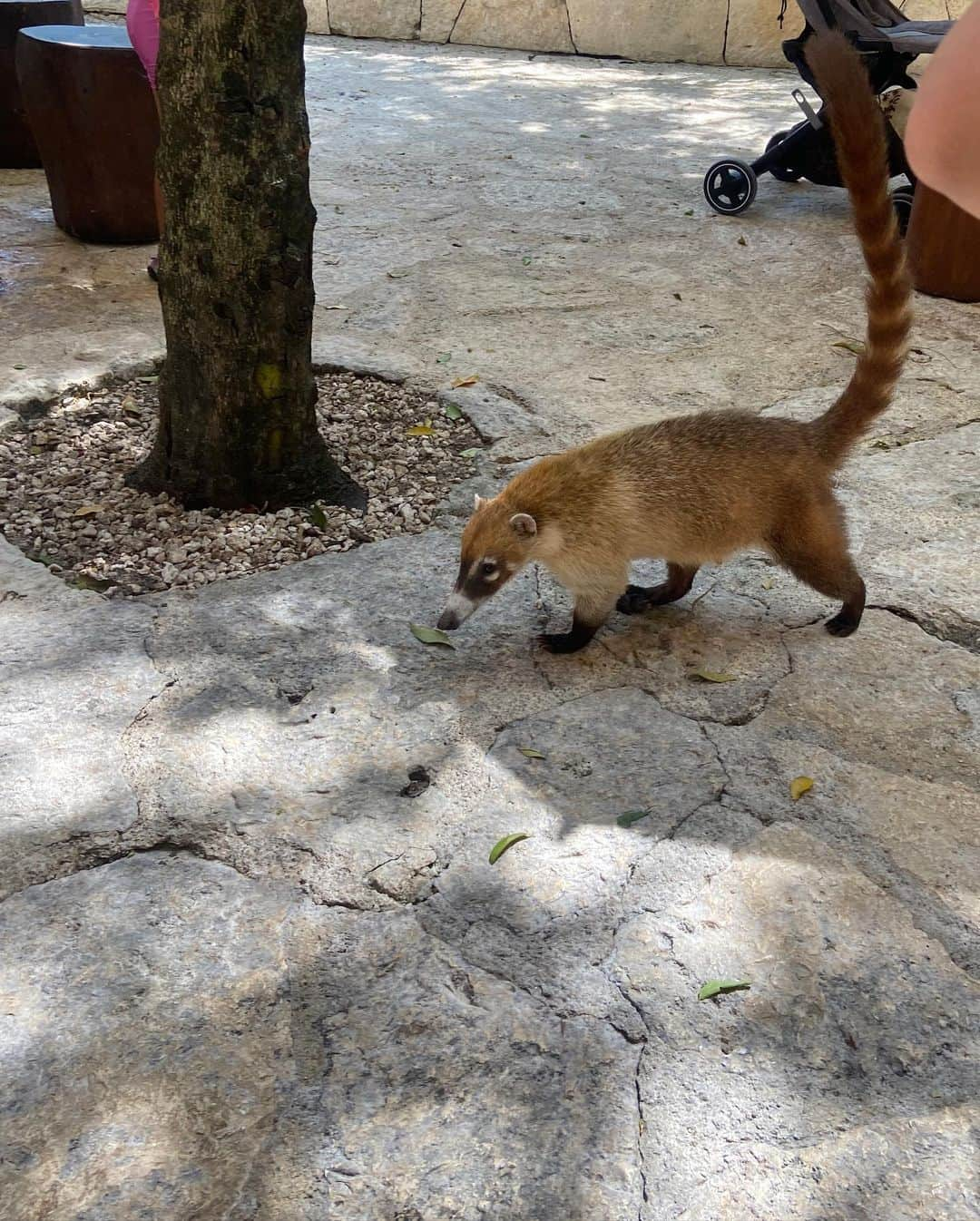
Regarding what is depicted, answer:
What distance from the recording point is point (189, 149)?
3.10 m

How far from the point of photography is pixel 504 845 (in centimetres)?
234

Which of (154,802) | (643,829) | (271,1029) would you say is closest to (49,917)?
(154,802)

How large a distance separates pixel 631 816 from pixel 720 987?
1.56 feet

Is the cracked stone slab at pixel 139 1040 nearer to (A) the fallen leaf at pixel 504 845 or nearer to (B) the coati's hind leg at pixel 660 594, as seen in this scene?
(A) the fallen leaf at pixel 504 845

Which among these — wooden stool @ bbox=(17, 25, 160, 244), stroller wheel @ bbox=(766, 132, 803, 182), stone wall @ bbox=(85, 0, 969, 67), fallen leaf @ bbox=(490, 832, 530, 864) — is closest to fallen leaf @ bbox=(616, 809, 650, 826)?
fallen leaf @ bbox=(490, 832, 530, 864)

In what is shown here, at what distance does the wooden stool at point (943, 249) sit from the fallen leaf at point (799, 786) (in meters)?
3.52

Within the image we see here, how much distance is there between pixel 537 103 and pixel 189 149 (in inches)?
272

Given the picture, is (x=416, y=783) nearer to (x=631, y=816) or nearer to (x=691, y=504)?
(x=631, y=816)

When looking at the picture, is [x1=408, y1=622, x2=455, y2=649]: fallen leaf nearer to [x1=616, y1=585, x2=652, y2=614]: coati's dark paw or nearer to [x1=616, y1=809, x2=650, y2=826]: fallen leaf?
[x1=616, y1=585, x2=652, y2=614]: coati's dark paw

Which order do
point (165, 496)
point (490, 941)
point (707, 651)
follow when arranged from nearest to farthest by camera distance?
1. point (490, 941)
2. point (707, 651)
3. point (165, 496)

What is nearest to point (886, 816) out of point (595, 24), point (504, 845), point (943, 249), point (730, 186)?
point (504, 845)

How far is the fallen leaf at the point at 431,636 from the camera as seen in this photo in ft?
9.86

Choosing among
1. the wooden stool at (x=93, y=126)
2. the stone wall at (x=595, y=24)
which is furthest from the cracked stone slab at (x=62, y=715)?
the stone wall at (x=595, y=24)

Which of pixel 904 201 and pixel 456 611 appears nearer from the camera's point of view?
pixel 456 611
